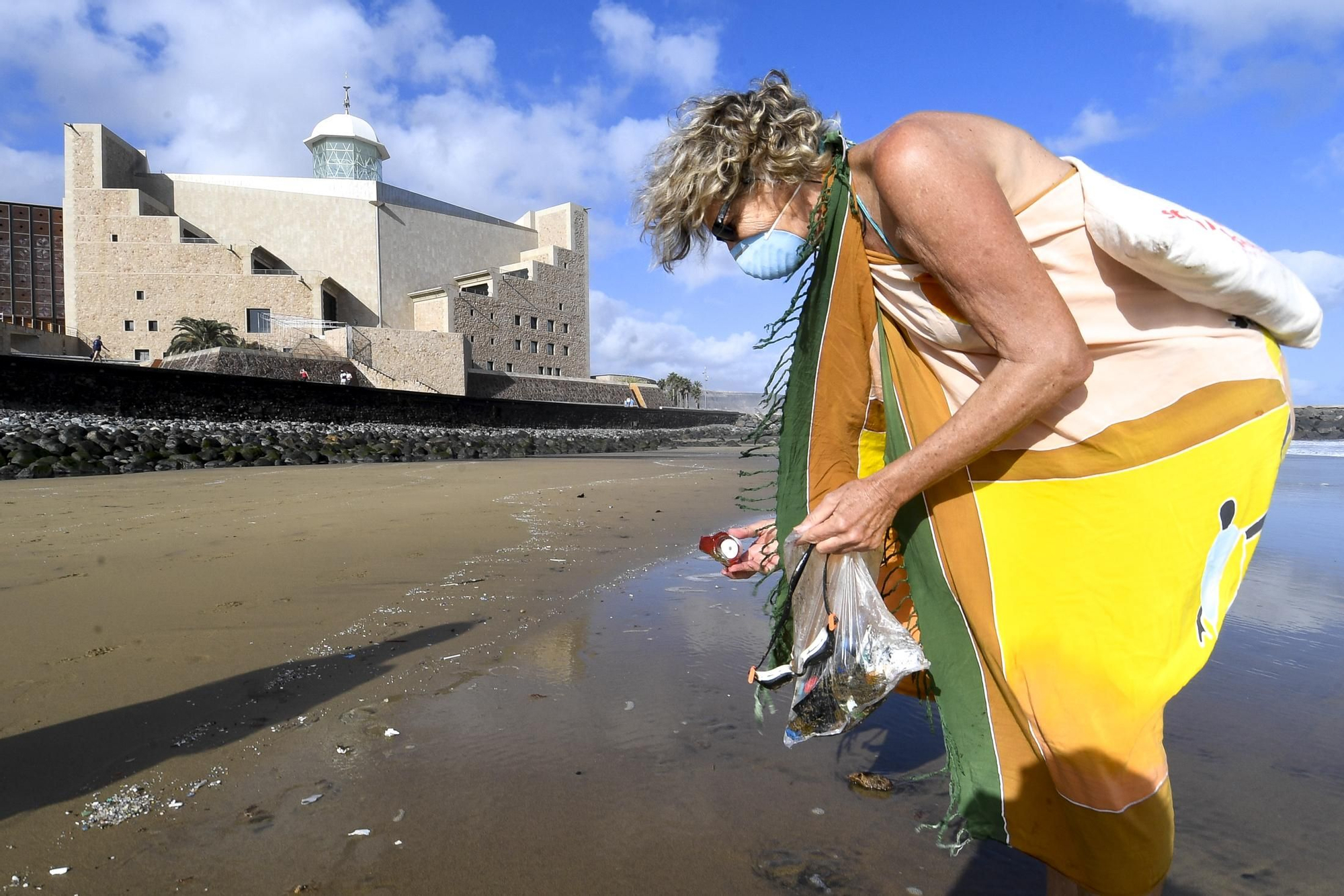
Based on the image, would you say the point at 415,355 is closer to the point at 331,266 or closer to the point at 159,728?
the point at 331,266

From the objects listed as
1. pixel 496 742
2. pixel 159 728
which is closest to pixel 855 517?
pixel 496 742

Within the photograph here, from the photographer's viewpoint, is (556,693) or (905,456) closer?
(905,456)

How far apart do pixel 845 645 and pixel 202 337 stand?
39734 mm

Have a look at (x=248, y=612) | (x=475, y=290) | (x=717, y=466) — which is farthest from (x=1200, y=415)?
(x=475, y=290)

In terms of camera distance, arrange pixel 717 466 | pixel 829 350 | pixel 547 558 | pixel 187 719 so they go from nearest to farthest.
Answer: pixel 829 350
pixel 187 719
pixel 547 558
pixel 717 466

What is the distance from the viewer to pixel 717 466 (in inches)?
586

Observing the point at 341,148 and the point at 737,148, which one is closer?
the point at 737,148

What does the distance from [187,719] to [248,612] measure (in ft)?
3.76

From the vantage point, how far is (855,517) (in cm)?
124

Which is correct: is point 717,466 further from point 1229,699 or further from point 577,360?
point 577,360

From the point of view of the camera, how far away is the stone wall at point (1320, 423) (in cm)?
3512

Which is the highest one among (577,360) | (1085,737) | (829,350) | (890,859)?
(577,360)

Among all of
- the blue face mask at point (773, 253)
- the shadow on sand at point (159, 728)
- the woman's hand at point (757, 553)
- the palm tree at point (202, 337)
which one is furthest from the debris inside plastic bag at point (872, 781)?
the palm tree at point (202, 337)

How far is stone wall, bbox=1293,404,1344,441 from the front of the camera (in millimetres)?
35125
